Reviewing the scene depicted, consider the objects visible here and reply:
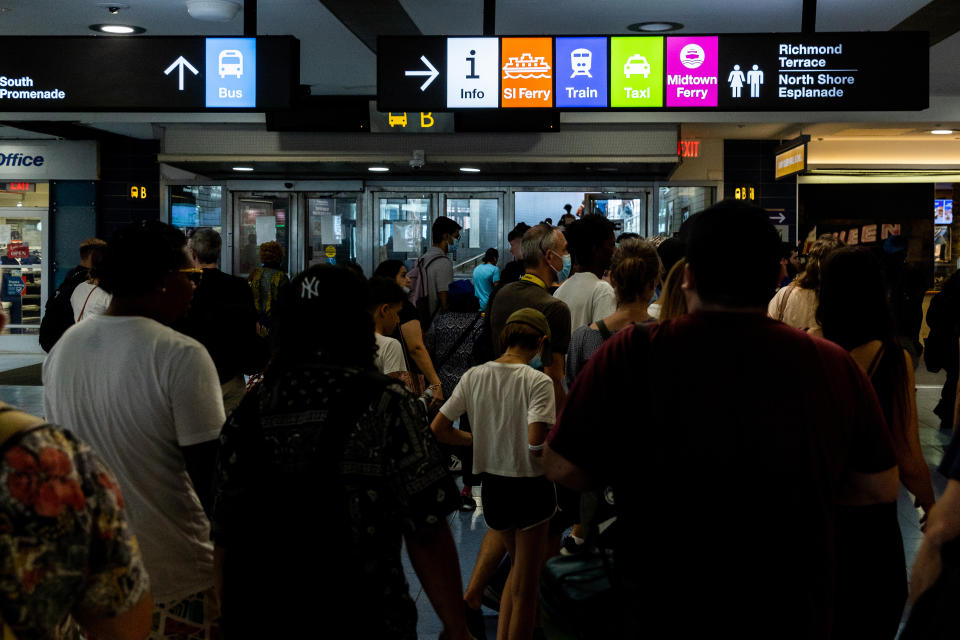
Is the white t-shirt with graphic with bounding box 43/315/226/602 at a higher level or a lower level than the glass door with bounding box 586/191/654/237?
lower

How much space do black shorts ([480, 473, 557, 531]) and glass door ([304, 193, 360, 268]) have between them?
11154 mm

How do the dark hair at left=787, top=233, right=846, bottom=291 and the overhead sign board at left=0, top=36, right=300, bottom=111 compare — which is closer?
Answer: the dark hair at left=787, top=233, right=846, bottom=291

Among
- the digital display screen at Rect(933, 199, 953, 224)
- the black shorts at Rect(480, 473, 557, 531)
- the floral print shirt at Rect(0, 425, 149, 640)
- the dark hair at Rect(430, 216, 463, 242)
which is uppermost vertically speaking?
the digital display screen at Rect(933, 199, 953, 224)

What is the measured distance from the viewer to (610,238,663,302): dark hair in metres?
3.79

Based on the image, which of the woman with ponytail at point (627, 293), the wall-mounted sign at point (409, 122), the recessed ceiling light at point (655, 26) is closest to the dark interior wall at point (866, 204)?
the wall-mounted sign at point (409, 122)

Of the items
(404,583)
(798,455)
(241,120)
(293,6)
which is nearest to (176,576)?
(404,583)

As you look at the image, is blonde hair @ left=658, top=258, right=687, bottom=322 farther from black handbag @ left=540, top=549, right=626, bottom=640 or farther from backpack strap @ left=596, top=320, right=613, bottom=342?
black handbag @ left=540, top=549, right=626, bottom=640

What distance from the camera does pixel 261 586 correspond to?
75.9 inches

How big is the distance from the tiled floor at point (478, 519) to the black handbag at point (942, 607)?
185 cm

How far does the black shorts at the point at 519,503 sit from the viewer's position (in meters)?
3.52

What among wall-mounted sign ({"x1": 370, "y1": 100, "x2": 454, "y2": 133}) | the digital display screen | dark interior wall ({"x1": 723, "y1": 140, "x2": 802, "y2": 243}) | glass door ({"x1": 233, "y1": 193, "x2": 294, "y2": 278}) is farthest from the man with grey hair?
the digital display screen

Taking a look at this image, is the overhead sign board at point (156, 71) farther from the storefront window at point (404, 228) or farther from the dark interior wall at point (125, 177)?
the dark interior wall at point (125, 177)

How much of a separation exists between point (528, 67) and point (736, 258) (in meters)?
4.40

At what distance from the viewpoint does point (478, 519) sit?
5551mm
